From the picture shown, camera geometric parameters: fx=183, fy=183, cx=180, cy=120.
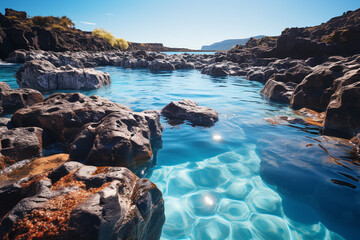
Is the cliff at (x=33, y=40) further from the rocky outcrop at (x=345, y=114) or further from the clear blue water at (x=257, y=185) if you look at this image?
the rocky outcrop at (x=345, y=114)

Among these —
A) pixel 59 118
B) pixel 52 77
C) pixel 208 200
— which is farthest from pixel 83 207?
pixel 52 77

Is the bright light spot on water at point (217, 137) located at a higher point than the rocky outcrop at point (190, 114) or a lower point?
lower

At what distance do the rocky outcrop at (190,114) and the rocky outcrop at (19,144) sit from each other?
137 inches

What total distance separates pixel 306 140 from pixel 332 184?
5.07 feet

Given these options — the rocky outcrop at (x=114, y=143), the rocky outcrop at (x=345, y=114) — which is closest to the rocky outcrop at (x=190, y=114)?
the rocky outcrop at (x=114, y=143)

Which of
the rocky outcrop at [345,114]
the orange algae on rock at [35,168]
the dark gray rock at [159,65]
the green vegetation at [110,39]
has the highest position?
the green vegetation at [110,39]

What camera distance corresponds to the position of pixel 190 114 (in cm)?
577

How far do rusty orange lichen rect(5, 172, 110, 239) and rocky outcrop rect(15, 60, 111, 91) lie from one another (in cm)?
927

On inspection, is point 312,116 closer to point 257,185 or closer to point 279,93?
point 279,93

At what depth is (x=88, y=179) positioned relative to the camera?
1.93 metres

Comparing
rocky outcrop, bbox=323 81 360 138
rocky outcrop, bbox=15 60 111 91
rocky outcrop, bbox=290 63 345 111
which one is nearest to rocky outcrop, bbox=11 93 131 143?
rocky outcrop, bbox=323 81 360 138

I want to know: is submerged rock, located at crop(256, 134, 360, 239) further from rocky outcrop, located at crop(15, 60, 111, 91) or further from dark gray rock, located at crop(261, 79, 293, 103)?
rocky outcrop, located at crop(15, 60, 111, 91)

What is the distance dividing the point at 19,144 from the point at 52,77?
7.18 metres

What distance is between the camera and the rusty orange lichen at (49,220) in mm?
1354
